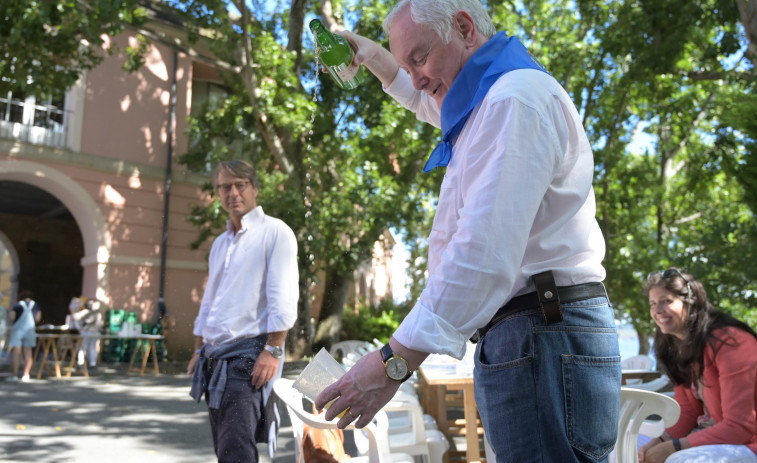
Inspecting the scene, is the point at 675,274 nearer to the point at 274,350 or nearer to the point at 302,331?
the point at 274,350

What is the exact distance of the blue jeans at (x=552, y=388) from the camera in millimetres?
1648

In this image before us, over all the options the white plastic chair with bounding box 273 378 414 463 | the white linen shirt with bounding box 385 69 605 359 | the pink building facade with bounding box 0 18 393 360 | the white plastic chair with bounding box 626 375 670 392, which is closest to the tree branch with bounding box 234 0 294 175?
the pink building facade with bounding box 0 18 393 360

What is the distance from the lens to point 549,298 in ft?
5.50

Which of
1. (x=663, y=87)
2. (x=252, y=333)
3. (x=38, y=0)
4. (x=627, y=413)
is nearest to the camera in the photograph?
(x=627, y=413)

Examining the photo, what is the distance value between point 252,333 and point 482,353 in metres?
2.22

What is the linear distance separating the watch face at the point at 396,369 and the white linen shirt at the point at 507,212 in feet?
0.16

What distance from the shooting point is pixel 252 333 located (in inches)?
150

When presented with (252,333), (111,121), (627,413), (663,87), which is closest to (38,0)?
(111,121)

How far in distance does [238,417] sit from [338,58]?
191 cm

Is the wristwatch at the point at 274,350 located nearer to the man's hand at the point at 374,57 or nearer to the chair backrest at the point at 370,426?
the chair backrest at the point at 370,426

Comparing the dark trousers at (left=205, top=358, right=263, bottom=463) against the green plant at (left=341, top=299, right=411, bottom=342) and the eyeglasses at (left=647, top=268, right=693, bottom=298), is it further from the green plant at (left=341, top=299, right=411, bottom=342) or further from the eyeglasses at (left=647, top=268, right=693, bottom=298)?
the green plant at (left=341, top=299, right=411, bottom=342)

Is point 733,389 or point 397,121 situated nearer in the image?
point 733,389

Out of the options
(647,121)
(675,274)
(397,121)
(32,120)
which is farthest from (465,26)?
(647,121)

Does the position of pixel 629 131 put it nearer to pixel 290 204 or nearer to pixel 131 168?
pixel 290 204
